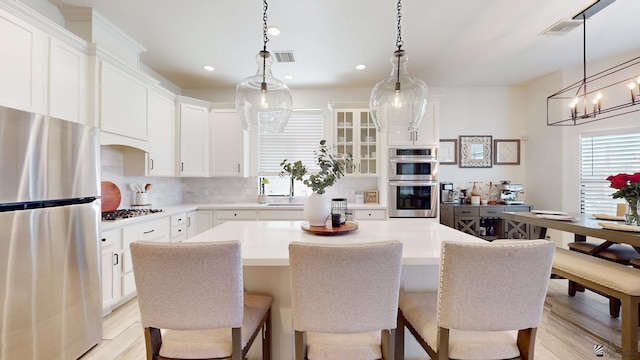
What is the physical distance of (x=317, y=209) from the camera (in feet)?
6.66

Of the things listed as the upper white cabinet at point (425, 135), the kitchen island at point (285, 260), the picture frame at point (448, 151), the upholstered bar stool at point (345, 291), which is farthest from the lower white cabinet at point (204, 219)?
the picture frame at point (448, 151)

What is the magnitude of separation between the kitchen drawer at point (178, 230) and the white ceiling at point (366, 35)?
2.16 m

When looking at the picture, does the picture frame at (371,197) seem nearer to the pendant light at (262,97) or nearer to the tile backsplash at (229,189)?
the tile backsplash at (229,189)

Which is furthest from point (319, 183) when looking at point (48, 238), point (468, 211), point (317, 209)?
point (468, 211)

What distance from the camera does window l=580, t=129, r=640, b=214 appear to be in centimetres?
350

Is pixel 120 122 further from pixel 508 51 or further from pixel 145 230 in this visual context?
pixel 508 51

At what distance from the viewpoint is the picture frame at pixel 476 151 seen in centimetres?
464

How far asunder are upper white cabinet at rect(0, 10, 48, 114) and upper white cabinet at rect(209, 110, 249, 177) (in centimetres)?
227

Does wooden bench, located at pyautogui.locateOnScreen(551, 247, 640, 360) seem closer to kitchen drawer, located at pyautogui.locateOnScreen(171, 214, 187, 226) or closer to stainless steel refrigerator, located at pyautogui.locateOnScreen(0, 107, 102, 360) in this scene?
stainless steel refrigerator, located at pyautogui.locateOnScreen(0, 107, 102, 360)

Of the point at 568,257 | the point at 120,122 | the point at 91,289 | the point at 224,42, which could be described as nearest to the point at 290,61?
the point at 224,42

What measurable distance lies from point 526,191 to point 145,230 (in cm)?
562

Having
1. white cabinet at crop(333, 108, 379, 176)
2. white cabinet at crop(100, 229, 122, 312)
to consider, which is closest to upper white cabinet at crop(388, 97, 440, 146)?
white cabinet at crop(333, 108, 379, 176)

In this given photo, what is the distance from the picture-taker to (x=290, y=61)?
3.55 meters

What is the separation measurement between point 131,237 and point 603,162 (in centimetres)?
587
